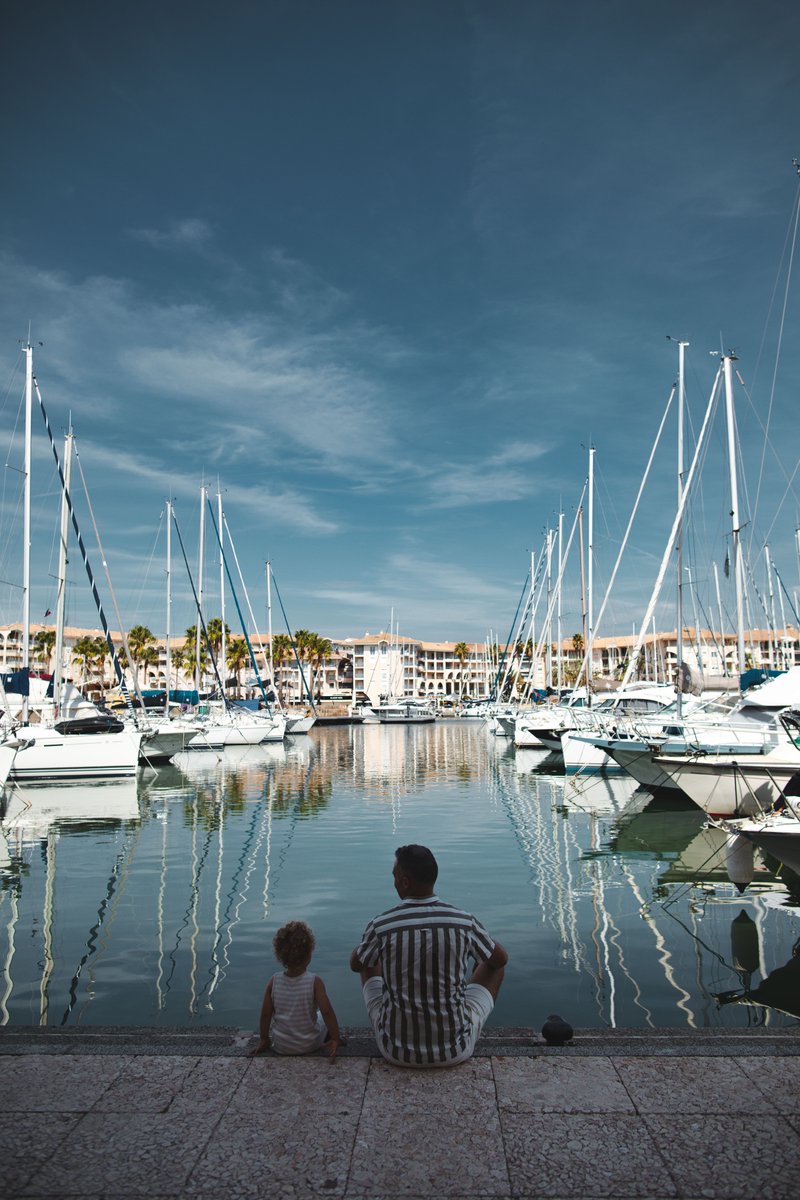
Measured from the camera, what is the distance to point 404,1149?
14.7ft

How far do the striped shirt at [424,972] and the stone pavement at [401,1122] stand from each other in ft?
0.62

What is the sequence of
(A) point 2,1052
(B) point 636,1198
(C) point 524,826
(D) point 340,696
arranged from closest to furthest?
(B) point 636,1198 → (A) point 2,1052 → (C) point 524,826 → (D) point 340,696

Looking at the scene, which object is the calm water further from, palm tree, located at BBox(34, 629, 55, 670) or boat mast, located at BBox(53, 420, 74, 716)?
palm tree, located at BBox(34, 629, 55, 670)

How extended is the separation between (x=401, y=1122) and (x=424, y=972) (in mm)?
772

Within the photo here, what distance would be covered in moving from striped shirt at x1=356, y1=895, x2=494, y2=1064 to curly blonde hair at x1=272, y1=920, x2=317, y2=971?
66cm

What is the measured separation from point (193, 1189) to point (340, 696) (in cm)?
14595

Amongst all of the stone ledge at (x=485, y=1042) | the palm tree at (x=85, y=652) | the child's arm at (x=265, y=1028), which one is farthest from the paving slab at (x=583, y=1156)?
the palm tree at (x=85, y=652)

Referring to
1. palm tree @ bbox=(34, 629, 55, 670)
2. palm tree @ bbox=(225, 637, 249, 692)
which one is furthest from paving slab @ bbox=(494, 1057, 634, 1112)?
palm tree @ bbox=(34, 629, 55, 670)

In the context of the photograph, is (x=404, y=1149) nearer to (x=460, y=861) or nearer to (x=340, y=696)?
(x=460, y=861)

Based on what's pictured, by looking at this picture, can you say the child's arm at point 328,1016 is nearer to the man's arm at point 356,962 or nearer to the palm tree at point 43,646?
the man's arm at point 356,962

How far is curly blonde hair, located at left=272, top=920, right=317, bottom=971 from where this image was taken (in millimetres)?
5902

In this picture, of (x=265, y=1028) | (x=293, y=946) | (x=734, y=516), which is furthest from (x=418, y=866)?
(x=734, y=516)

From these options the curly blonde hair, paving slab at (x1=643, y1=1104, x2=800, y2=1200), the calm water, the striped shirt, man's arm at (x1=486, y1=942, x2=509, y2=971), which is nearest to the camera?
paving slab at (x1=643, y1=1104, x2=800, y2=1200)

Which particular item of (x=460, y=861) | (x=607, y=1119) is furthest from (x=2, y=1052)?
(x=460, y=861)
